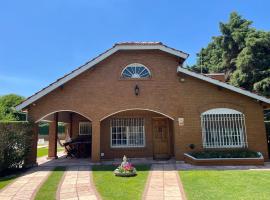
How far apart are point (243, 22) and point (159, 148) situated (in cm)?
2391

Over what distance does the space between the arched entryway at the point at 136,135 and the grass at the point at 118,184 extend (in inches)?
153

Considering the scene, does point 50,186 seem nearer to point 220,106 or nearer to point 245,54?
point 220,106

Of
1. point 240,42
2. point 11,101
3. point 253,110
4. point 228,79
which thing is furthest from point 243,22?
point 11,101

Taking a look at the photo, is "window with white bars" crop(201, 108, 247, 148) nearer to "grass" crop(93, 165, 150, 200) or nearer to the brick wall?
the brick wall

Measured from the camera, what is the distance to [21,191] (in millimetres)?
9078

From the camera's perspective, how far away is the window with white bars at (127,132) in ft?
54.4

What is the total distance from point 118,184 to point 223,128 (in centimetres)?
818

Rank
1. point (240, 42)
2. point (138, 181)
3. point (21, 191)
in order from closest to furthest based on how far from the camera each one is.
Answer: point (21, 191) < point (138, 181) < point (240, 42)

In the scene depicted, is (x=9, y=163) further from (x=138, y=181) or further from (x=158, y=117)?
(x=158, y=117)

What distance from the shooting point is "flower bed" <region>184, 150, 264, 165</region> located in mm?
13078

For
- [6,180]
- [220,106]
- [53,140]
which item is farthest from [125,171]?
[53,140]

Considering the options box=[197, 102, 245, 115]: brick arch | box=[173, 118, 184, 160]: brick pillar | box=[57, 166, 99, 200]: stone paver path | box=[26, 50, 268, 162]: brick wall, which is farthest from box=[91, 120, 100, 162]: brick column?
box=[197, 102, 245, 115]: brick arch

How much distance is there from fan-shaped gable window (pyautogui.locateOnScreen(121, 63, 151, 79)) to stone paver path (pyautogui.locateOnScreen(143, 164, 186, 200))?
5642 millimetres

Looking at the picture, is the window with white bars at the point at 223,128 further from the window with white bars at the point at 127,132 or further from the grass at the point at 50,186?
the grass at the point at 50,186
